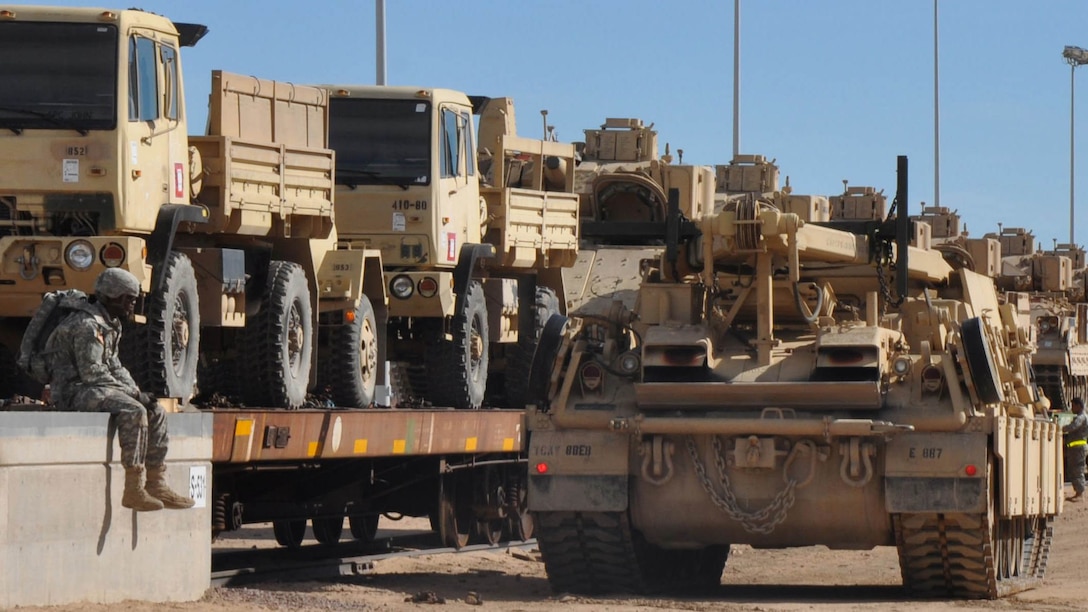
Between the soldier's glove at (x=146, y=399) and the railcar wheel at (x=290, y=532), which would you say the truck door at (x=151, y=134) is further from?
the railcar wheel at (x=290, y=532)

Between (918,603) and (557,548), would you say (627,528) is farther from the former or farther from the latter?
(918,603)

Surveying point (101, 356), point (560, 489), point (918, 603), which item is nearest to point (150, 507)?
point (101, 356)

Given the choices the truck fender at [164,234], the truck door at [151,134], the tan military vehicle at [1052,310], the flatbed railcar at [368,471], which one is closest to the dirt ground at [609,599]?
the flatbed railcar at [368,471]

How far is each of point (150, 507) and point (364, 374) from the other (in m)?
6.00

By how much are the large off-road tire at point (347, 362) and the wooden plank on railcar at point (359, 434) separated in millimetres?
727

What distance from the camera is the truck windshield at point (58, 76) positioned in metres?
14.4

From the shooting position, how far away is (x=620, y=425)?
15242 mm

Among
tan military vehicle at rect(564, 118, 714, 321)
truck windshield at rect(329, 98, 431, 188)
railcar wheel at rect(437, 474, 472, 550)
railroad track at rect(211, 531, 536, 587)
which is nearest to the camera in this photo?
railroad track at rect(211, 531, 536, 587)

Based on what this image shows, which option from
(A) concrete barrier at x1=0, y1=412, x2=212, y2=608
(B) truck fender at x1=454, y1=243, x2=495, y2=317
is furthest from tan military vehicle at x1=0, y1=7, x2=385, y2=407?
(B) truck fender at x1=454, y1=243, x2=495, y2=317

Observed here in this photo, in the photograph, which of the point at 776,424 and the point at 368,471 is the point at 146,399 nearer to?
the point at 776,424

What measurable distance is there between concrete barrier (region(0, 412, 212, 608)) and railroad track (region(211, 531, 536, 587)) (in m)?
2.29

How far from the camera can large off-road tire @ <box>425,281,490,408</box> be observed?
63.0 feet

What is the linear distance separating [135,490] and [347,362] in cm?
576

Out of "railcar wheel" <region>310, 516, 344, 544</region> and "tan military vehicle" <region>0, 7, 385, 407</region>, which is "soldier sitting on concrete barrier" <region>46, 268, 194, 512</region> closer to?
"tan military vehicle" <region>0, 7, 385, 407</region>
